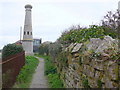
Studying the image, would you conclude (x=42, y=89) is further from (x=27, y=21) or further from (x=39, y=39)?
(x=39, y=39)

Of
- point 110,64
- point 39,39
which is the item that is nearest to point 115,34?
point 110,64

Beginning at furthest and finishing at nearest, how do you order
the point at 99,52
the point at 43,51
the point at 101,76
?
the point at 43,51, the point at 99,52, the point at 101,76

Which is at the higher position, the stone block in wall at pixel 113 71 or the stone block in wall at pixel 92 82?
the stone block in wall at pixel 113 71

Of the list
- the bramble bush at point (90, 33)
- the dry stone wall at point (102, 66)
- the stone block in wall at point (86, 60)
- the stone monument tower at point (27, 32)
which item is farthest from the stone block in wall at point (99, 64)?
the stone monument tower at point (27, 32)

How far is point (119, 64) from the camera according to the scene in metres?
2.85

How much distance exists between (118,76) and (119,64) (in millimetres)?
182

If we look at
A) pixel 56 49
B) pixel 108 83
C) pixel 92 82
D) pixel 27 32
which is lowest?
pixel 92 82

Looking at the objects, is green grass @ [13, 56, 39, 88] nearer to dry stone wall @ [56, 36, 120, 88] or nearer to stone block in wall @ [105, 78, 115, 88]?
dry stone wall @ [56, 36, 120, 88]

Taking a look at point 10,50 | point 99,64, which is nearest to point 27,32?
point 10,50

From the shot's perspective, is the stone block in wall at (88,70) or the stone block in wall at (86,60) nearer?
the stone block in wall at (88,70)

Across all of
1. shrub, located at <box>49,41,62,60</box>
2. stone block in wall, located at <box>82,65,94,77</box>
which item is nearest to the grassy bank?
shrub, located at <box>49,41,62,60</box>

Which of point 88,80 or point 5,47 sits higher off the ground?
point 5,47

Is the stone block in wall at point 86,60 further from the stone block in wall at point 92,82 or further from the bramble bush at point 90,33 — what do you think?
the bramble bush at point 90,33

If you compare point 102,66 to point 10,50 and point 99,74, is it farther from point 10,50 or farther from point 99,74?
point 10,50
